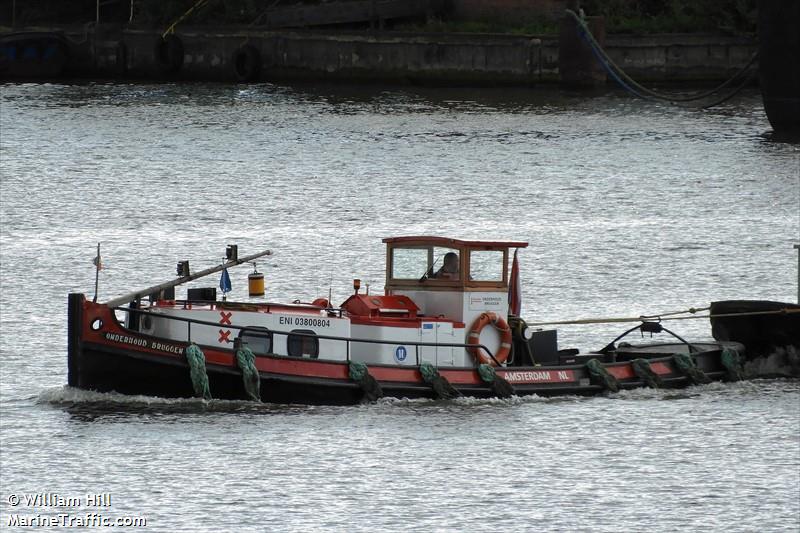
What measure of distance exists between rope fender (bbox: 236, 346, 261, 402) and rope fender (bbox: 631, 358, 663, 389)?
736cm

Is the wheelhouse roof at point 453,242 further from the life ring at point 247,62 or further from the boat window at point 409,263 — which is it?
the life ring at point 247,62

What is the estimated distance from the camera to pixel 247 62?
88.5 m

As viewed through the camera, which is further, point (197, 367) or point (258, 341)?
point (258, 341)

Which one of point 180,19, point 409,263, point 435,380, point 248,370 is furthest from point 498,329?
point 180,19

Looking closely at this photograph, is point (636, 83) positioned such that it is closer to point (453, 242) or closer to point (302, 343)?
point (453, 242)

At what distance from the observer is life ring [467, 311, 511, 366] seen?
30.6 m

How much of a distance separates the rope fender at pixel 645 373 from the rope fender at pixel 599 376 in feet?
2.42

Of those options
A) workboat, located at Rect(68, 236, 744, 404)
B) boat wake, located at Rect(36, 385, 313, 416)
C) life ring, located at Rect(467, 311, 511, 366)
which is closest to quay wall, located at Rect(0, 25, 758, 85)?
workboat, located at Rect(68, 236, 744, 404)

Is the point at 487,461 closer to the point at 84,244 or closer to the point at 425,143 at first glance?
the point at 84,244

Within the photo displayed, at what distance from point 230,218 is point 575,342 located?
18.6 m

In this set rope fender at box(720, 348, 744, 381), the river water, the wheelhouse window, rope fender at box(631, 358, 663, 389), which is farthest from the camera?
rope fender at box(720, 348, 744, 381)

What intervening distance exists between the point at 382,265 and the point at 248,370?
16081 mm

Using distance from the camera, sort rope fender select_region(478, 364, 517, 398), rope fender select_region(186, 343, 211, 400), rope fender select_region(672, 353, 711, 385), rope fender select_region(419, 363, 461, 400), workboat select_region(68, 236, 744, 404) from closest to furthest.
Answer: rope fender select_region(186, 343, 211, 400) < workboat select_region(68, 236, 744, 404) < rope fender select_region(419, 363, 461, 400) < rope fender select_region(478, 364, 517, 398) < rope fender select_region(672, 353, 711, 385)

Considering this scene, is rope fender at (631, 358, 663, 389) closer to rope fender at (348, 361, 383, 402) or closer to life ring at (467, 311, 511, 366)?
life ring at (467, 311, 511, 366)
